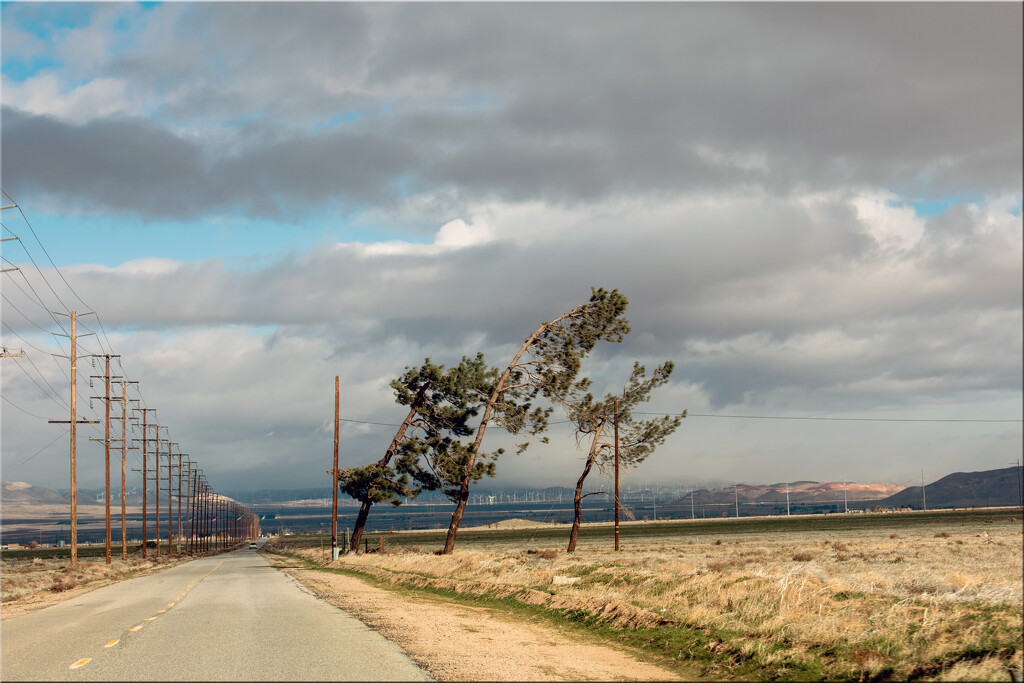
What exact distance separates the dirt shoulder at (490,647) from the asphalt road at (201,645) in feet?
1.85

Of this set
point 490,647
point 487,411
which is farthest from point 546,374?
point 490,647

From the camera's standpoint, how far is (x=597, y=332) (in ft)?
165

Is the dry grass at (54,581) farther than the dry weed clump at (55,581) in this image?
No

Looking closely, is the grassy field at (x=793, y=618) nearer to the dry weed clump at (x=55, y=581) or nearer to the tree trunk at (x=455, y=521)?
the dry weed clump at (x=55, y=581)

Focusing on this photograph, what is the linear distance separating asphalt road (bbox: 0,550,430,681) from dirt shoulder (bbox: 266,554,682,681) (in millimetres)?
563

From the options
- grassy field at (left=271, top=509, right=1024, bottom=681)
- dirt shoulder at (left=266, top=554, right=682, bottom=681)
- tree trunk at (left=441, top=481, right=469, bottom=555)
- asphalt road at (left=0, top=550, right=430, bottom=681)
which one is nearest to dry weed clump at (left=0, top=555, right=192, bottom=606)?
asphalt road at (left=0, top=550, right=430, bottom=681)

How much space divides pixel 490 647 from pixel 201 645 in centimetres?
494

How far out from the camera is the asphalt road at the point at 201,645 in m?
11.8

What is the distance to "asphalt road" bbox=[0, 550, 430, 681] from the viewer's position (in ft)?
38.9

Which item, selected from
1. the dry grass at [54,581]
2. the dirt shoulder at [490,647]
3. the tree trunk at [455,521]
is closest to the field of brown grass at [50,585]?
the dry grass at [54,581]

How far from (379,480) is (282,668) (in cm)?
4430

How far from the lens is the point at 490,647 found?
15375 millimetres

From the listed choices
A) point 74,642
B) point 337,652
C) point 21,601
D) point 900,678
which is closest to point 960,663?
point 900,678

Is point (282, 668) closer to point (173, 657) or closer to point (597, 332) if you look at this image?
point (173, 657)
